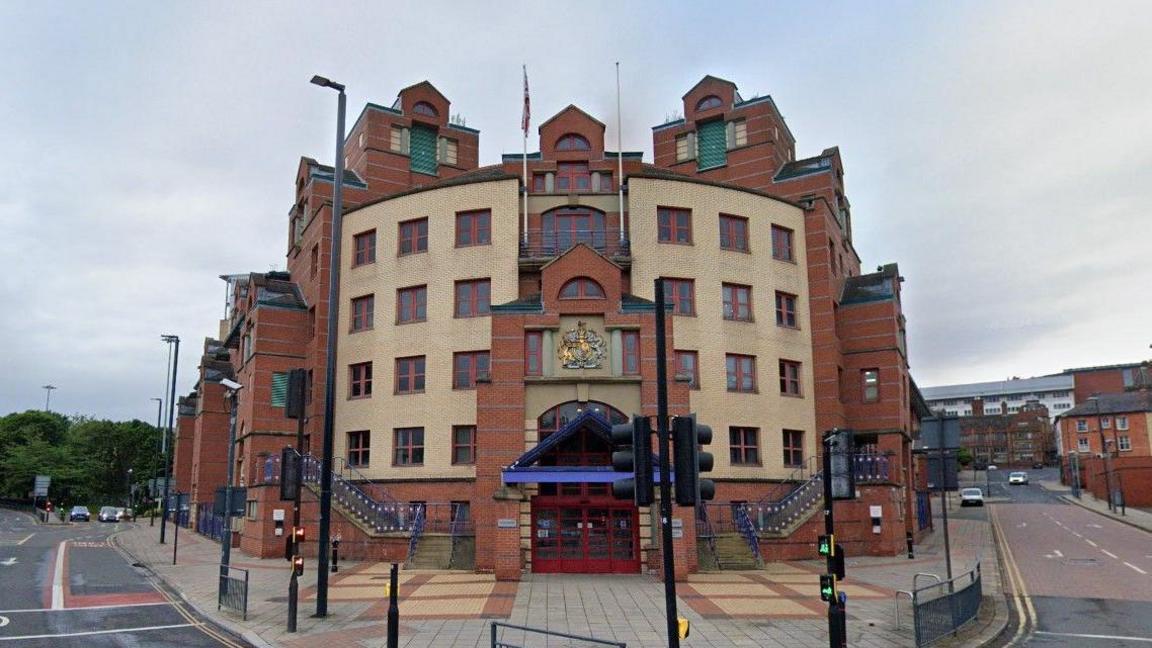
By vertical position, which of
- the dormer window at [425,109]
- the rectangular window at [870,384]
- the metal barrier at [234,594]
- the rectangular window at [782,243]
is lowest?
the metal barrier at [234,594]

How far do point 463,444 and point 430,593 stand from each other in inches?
515

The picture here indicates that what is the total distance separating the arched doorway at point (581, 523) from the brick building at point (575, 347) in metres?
0.07

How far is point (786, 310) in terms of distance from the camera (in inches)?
1512

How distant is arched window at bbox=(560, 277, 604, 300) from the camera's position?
30719mm

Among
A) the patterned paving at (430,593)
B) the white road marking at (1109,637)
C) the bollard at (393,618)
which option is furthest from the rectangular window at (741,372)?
the bollard at (393,618)

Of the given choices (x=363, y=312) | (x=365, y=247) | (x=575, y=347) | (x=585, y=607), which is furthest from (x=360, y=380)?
(x=585, y=607)

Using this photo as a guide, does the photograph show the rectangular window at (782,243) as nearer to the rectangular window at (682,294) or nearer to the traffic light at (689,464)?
the rectangular window at (682,294)

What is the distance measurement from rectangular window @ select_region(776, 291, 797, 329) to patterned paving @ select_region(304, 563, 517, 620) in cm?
1847

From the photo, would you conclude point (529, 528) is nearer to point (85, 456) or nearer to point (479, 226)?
point (479, 226)

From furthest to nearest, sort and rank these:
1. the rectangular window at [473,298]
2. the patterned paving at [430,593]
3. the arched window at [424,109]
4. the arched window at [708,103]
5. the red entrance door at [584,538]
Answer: the arched window at [424,109] < the arched window at [708,103] < the rectangular window at [473,298] < the red entrance door at [584,538] < the patterned paving at [430,593]

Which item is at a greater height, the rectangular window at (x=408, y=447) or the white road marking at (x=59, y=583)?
the rectangular window at (x=408, y=447)

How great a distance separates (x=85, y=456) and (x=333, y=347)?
93.5 m

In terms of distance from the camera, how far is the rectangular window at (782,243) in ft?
127

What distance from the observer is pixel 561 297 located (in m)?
30.6
